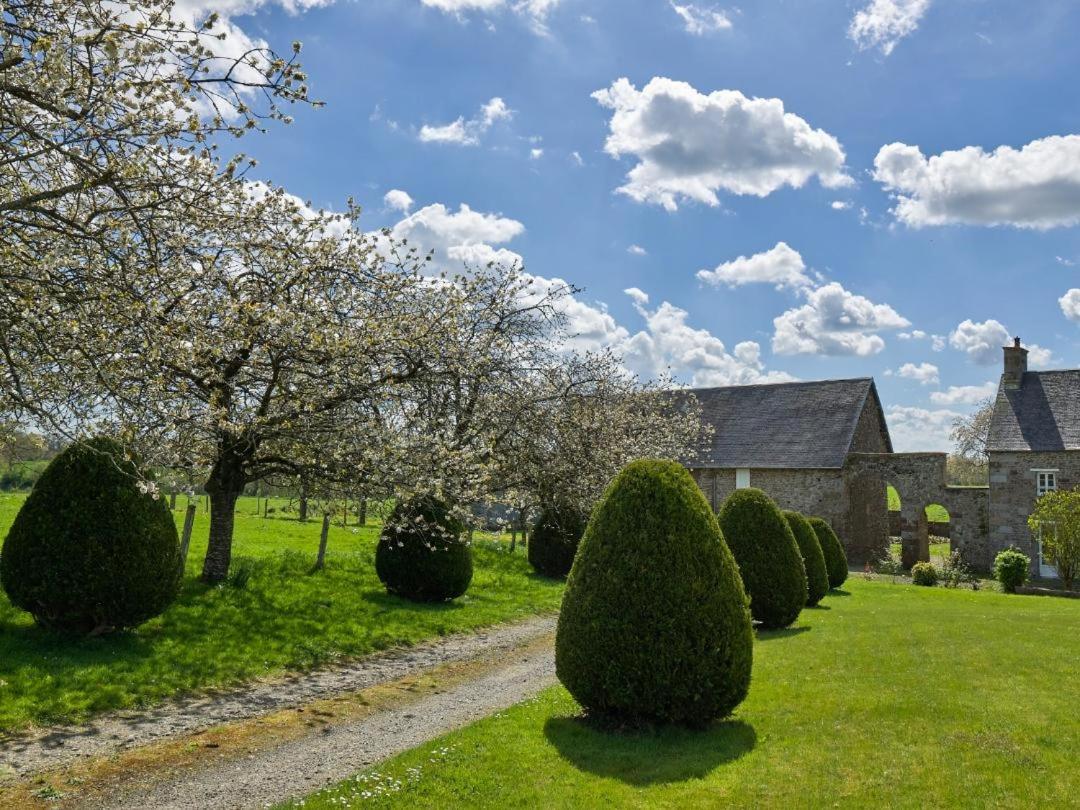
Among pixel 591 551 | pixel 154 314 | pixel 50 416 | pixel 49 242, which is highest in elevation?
pixel 49 242

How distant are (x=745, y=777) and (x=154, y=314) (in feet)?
20.3

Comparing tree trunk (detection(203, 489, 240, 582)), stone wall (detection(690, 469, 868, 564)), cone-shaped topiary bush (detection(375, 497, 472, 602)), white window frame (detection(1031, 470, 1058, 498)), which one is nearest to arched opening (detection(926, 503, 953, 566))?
stone wall (detection(690, 469, 868, 564))

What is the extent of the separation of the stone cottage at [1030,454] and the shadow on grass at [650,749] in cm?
2492

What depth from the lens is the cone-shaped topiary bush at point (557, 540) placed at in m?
21.0

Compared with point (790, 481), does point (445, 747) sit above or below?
below

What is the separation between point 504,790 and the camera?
6.17 meters

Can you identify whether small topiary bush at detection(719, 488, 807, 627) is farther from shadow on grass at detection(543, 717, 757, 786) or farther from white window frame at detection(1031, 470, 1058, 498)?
white window frame at detection(1031, 470, 1058, 498)

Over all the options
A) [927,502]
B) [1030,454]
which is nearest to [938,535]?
[927,502]

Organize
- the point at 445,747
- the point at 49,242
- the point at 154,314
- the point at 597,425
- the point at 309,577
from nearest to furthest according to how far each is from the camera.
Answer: the point at 154,314, the point at 445,747, the point at 49,242, the point at 309,577, the point at 597,425

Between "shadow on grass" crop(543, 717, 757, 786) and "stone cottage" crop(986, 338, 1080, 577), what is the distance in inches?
981

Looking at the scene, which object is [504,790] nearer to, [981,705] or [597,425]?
[981,705]

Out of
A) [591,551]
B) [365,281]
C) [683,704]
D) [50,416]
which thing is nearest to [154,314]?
[50,416]

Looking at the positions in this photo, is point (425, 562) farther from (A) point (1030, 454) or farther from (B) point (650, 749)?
(A) point (1030, 454)

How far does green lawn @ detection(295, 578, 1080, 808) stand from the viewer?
5.91 meters
